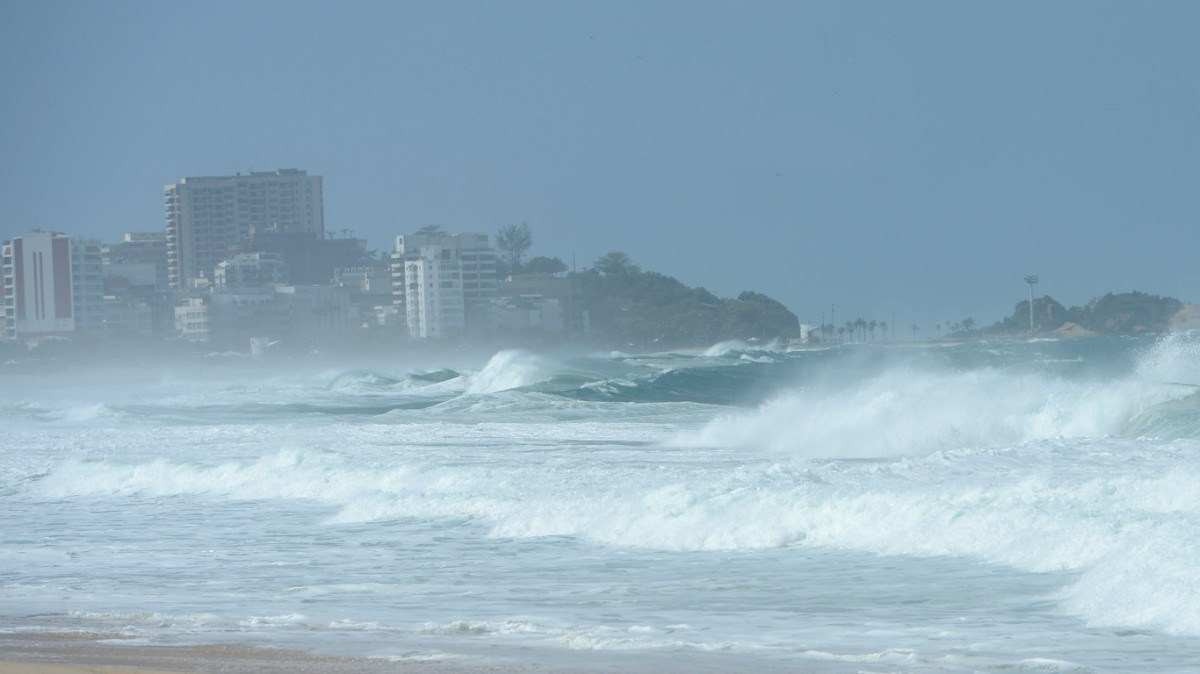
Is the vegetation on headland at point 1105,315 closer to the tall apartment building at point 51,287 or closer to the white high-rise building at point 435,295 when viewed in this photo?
the white high-rise building at point 435,295

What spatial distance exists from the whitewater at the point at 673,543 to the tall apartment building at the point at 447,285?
8430 centimetres

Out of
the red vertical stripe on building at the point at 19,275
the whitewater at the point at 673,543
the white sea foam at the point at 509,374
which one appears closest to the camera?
the whitewater at the point at 673,543

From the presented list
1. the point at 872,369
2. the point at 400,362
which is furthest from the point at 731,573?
the point at 400,362

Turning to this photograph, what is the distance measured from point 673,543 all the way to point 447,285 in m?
98.8

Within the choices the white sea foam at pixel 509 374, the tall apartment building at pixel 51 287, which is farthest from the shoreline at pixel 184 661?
the tall apartment building at pixel 51 287

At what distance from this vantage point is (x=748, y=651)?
8.54 m

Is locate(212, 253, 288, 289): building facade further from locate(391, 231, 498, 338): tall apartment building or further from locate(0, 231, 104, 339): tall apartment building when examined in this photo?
locate(391, 231, 498, 338): tall apartment building

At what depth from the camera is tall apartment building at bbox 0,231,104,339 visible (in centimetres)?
11350

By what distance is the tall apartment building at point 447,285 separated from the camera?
361ft

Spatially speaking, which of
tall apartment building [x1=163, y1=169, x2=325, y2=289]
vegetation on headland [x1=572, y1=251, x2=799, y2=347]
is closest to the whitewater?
vegetation on headland [x1=572, y1=251, x2=799, y2=347]

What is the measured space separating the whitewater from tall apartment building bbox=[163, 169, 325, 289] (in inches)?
5622

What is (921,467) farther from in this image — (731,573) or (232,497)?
(232,497)

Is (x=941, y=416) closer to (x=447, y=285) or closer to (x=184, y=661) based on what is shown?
(x=184, y=661)

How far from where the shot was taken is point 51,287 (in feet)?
376
